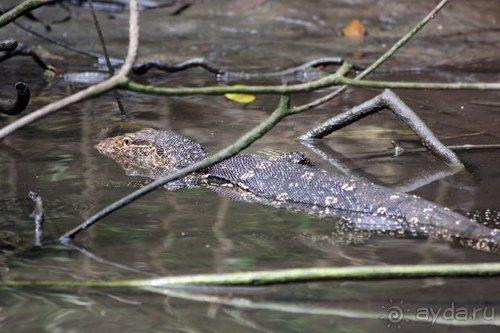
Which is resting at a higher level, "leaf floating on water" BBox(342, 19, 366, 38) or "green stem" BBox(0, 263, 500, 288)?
"leaf floating on water" BBox(342, 19, 366, 38)

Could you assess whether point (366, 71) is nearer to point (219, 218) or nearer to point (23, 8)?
point (219, 218)

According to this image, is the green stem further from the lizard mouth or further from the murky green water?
the lizard mouth

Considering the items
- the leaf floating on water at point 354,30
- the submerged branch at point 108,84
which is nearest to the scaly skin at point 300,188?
the submerged branch at point 108,84

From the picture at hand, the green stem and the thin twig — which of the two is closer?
the green stem

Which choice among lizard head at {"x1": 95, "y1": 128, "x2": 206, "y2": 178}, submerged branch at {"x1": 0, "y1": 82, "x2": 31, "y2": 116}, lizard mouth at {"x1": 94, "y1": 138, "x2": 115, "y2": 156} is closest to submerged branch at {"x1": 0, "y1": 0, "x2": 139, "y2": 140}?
submerged branch at {"x1": 0, "y1": 82, "x2": 31, "y2": 116}

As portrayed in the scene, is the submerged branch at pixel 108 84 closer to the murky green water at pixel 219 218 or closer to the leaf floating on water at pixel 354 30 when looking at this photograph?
the murky green water at pixel 219 218

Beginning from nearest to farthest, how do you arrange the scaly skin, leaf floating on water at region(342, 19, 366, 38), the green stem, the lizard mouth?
the green stem → the scaly skin → the lizard mouth → leaf floating on water at region(342, 19, 366, 38)

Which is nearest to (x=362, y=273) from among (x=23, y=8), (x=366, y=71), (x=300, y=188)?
(x=366, y=71)
